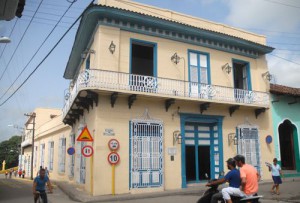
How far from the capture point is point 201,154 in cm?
1591

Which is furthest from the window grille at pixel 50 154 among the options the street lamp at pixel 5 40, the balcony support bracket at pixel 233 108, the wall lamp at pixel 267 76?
the wall lamp at pixel 267 76

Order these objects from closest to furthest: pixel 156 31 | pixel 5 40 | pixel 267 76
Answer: pixel 5 40 < pixel 156 31 < pixel 267 76

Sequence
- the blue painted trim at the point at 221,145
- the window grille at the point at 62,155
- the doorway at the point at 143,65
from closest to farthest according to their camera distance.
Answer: the doorway at the point at 143,65
the blue painted trim at the point at 221,145
the window grille at the point at 62,155

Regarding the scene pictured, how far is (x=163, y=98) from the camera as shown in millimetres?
13883

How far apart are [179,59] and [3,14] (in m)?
10.5

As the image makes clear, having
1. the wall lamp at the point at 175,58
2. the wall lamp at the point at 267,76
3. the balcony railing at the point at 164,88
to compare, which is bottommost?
the balcony railing at the point at 164,88

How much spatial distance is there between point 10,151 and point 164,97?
71925 millimetres

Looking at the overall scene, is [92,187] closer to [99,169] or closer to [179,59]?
[99,169]

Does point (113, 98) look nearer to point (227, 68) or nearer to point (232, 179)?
point (227, 68)

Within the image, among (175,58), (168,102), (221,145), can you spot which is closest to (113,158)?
(168,102)

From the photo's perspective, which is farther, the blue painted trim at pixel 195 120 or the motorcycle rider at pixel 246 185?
the blue painted trim at pixel 195 120

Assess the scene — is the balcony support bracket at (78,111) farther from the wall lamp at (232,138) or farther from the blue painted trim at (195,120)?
the wall lamp at (232,138)

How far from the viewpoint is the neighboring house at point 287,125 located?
17625 millimetres

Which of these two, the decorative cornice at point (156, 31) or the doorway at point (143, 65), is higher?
the decorative cornice at point (156, 31)
